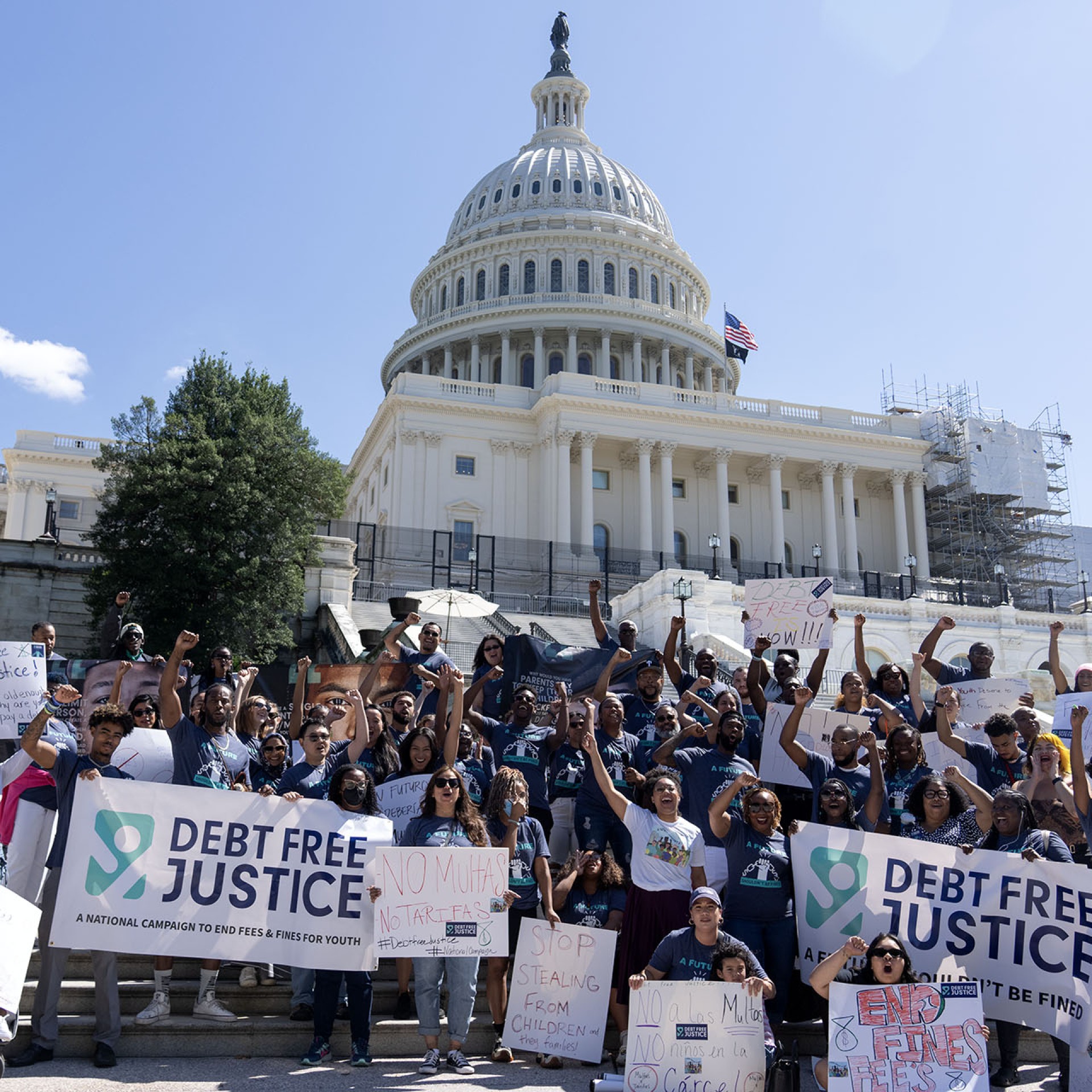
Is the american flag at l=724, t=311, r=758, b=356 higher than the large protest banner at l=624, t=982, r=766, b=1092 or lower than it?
higher

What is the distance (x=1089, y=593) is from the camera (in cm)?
7275

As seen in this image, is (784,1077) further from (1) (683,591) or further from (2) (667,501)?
(2) (667,501)

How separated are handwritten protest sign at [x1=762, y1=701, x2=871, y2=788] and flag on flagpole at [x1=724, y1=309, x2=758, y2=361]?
59054mm

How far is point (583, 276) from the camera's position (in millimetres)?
83500

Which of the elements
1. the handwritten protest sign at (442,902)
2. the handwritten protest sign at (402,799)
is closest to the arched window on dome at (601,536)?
the handwritten protest sign at (402,799)

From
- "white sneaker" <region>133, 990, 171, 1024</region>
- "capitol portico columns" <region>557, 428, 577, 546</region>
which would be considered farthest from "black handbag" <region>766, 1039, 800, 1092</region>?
"capitol portico columns" <region>557, 428, 577, 546</region>

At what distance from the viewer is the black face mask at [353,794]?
8516 millimetres

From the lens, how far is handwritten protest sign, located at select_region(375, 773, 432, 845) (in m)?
9.23

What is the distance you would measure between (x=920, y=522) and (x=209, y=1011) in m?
61.4

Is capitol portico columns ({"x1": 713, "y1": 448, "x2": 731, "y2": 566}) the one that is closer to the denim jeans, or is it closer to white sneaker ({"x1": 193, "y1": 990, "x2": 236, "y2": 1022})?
the denim jeans

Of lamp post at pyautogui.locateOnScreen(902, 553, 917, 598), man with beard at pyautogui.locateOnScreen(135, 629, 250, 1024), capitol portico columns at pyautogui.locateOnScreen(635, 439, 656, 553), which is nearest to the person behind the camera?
man with beard at pyautogui.locateOnScreen(135, 629, 250, 1024)

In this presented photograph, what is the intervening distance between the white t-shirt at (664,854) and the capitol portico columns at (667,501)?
51822 millimetres

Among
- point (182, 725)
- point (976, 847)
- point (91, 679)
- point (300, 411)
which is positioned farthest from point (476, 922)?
point (300, 411)

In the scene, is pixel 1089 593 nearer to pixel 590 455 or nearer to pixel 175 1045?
pixel 590 455
